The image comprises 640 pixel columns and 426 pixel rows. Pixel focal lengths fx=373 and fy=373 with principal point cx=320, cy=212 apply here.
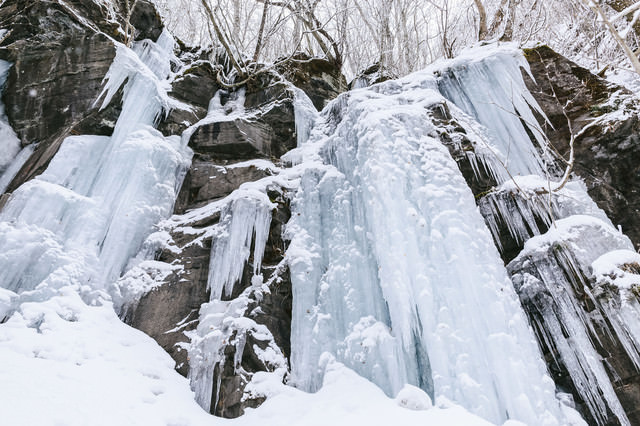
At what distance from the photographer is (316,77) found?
8688 mm

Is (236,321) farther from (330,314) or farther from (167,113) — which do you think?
(167,113)

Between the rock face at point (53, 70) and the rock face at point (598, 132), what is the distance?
6748 millimetres

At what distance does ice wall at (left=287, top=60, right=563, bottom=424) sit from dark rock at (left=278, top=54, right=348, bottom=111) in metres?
3.23

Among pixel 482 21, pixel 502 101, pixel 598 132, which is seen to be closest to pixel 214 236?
pixel 502 101

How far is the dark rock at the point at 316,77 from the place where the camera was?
8.35 m

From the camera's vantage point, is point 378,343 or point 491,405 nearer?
point 491,405

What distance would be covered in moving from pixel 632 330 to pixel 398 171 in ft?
8.51

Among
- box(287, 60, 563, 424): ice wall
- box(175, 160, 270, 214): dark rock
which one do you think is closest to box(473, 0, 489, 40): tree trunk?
box(287, 60, 563, 424): ice wall

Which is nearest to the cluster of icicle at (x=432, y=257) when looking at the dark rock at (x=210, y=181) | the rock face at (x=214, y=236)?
the rock face at (x=214, y=236)

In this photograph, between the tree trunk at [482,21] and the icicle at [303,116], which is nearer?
the icicle at [303,116]

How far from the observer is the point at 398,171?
4355 mm

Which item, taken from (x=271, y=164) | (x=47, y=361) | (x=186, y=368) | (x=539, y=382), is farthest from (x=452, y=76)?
(x=47, y=361)

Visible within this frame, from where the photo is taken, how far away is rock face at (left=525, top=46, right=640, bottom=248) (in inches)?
189

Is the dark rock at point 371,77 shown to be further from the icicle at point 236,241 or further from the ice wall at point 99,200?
the icicle at point 236,241
